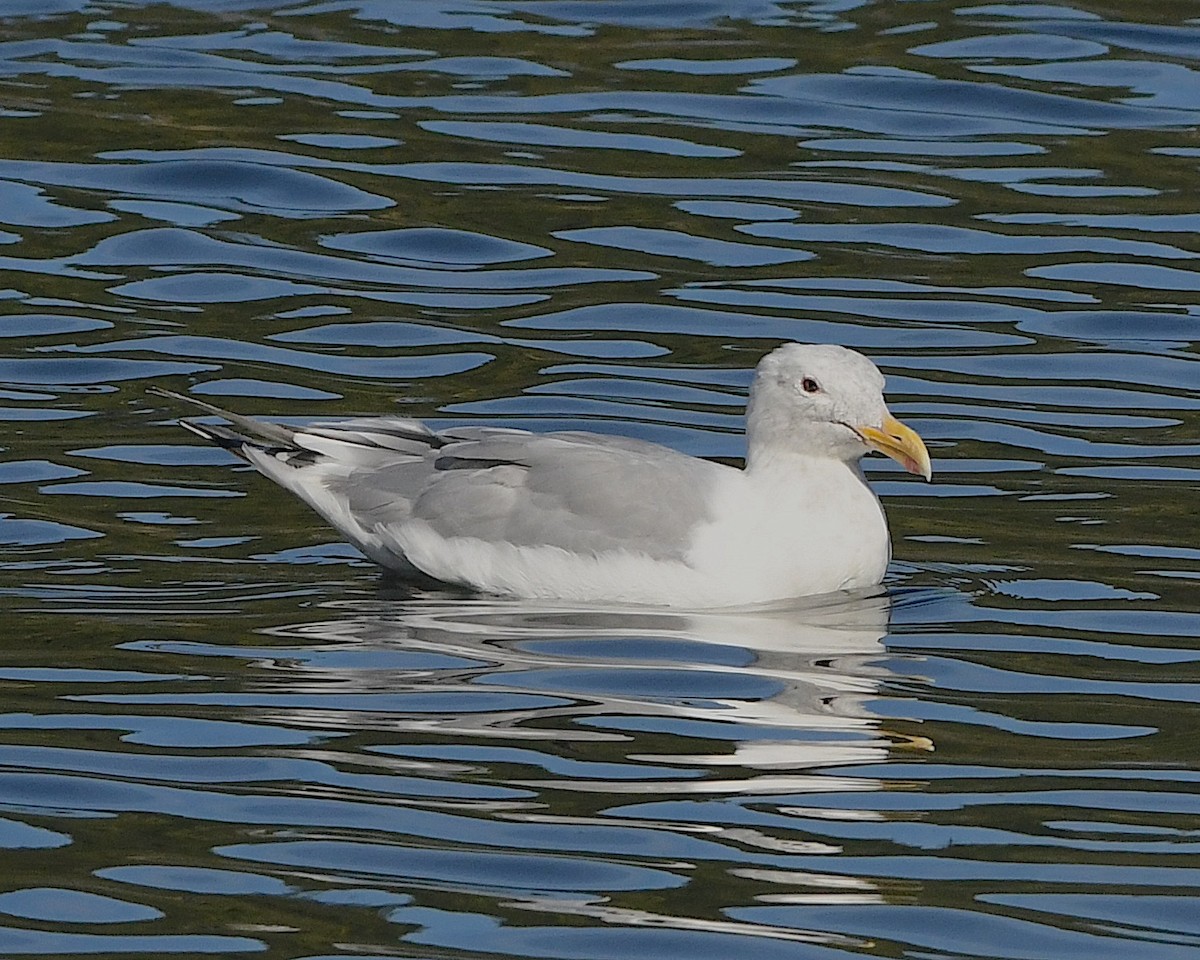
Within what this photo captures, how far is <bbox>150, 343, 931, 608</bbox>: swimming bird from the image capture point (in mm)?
9477

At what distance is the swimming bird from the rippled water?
16 centimetres

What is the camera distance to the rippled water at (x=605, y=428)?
675 centimetres

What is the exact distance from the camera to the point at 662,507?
9523 mm

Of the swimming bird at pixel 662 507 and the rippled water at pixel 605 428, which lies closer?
the rippled water at pixel 605 428

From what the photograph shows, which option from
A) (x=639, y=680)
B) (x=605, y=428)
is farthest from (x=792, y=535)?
(x=605, y=428)

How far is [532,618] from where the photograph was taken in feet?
30.6

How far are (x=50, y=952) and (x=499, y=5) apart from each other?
13.7m

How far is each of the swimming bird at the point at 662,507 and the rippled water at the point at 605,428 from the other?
16cm

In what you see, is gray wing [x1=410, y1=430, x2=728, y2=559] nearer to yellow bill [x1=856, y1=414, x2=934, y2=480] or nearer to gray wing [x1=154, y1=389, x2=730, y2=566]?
gray wing [x1=154, y1=389, x2=730, y2=566]

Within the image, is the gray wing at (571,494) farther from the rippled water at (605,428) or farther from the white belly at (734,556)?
the rippled water at (605,428)

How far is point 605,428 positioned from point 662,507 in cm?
235

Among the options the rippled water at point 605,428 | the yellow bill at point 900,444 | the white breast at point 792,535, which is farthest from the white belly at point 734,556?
the yellow bill at point 900,444

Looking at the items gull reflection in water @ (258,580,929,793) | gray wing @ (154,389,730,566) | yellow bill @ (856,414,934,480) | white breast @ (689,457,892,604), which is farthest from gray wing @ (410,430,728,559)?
yellow bill @ (856,414,934,480)

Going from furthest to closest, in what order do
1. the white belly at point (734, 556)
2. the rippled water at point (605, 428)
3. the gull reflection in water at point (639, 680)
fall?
1. the white belly at point (734, 556)
2. the gull reflection in water at point (639, 680)
3. the rippled water at point (605, 428)
